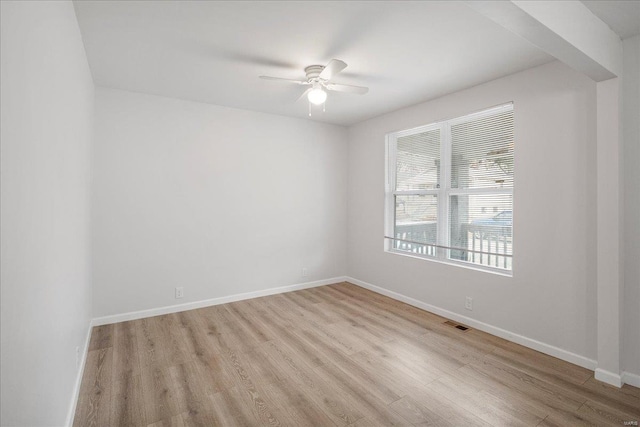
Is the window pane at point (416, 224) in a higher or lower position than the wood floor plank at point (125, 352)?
higher

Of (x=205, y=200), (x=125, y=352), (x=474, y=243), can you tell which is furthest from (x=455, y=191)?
(x=125, y=352)

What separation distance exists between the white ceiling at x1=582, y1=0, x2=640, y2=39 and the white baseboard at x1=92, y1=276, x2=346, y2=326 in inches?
164

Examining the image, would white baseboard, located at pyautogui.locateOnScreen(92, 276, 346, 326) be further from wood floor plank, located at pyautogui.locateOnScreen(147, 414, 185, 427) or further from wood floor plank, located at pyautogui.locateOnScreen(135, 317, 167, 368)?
wood floor plank, located at pyautogui.locateOnScreen(147, 414, 185, 427)

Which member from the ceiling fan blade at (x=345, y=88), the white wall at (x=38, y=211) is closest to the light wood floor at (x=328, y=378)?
the white wall at (x=38, y=211)

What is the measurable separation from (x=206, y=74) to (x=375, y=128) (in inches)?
97.4

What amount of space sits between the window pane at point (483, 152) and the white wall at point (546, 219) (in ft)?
0.48

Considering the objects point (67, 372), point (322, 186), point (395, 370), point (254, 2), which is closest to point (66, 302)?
point (67, 372)

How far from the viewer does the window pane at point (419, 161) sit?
382cm

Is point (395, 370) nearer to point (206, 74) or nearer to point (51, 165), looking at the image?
point (51, 165)

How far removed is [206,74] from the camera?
2979 mm

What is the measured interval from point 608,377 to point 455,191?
203 cm

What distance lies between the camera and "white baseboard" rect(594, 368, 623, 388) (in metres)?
2.23

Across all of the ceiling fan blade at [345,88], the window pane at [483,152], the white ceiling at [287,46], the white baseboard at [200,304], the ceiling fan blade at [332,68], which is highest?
the white ceiling at [287,46]

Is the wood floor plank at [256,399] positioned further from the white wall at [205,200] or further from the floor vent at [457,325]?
the floor vent at [457,325]
